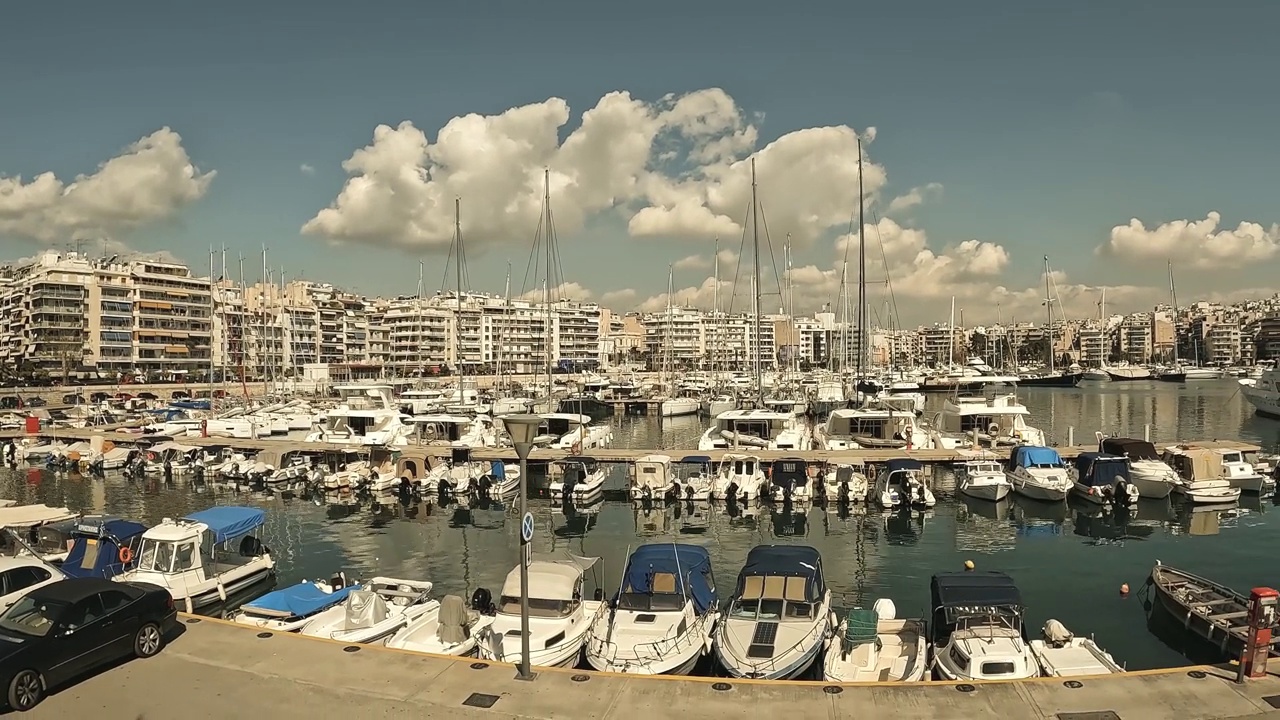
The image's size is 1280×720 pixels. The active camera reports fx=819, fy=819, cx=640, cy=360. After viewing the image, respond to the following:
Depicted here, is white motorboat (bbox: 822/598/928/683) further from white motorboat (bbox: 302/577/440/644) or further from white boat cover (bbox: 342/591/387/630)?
white boat cover (bbox: 342/591/387/630)

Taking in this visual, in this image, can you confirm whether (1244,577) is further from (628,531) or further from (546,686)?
(546,686)

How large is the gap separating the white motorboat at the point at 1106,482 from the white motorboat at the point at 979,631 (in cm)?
2458

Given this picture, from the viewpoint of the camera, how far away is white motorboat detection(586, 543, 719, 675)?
16.7m

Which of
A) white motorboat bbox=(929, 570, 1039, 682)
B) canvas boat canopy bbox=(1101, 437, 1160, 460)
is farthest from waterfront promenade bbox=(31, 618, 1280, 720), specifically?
canvas boat canopy bbox=(1101, 437, 1160, 460)

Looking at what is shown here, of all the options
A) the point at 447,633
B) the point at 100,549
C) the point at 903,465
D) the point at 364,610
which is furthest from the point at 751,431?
the point at 447,633

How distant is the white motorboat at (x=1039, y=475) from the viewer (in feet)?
134

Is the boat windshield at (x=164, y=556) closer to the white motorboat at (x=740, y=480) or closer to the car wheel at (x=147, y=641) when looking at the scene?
the car wheel at (x=147, y=641)

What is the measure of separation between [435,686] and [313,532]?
27.9 metres

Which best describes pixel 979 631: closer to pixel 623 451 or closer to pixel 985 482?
pixel 985 482

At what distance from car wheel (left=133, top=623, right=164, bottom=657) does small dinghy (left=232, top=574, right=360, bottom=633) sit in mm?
5467

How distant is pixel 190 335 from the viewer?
138500 mm

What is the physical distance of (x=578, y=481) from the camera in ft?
152

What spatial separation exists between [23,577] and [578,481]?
30378 millimetres

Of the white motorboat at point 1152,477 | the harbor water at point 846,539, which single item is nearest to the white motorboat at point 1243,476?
the harbor water at point 846,539
